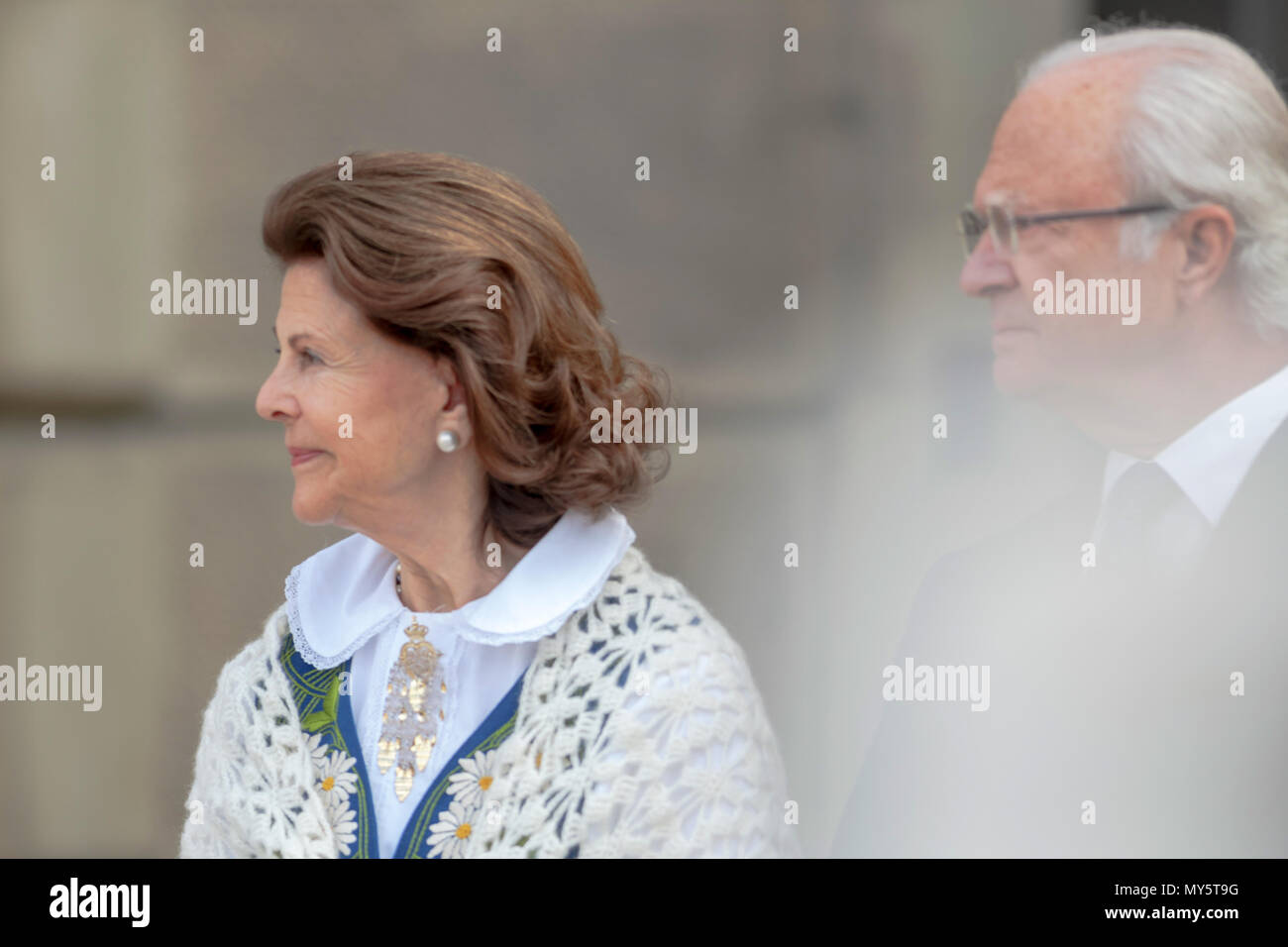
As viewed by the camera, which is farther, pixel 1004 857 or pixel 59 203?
pixel 59 203

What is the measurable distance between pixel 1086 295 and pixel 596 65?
1205 mm

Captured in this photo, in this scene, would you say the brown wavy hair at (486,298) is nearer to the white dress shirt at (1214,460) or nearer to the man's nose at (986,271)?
the man's nose at (986,271)

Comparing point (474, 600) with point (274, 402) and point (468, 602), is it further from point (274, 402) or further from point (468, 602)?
point (274, 402)

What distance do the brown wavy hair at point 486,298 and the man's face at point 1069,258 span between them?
745 mm

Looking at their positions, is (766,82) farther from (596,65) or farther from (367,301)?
(367,301)

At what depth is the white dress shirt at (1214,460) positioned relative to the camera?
235 cm

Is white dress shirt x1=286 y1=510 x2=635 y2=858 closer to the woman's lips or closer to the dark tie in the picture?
the woman's lips

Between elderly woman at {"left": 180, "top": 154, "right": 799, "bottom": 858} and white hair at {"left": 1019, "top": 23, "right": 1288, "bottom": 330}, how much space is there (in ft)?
3.23

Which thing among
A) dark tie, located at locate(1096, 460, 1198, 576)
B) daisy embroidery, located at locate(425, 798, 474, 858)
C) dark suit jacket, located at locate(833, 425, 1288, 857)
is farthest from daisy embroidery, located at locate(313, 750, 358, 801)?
dark tie, located at locate(1096, 460, 1198, 576)

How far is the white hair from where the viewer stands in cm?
238

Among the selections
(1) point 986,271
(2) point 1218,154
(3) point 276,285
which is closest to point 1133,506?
(1) point 986,271

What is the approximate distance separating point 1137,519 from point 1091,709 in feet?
1.18

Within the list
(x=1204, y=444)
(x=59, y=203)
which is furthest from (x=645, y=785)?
(x=59, y=203)

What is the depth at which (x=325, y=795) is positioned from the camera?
2.25m
